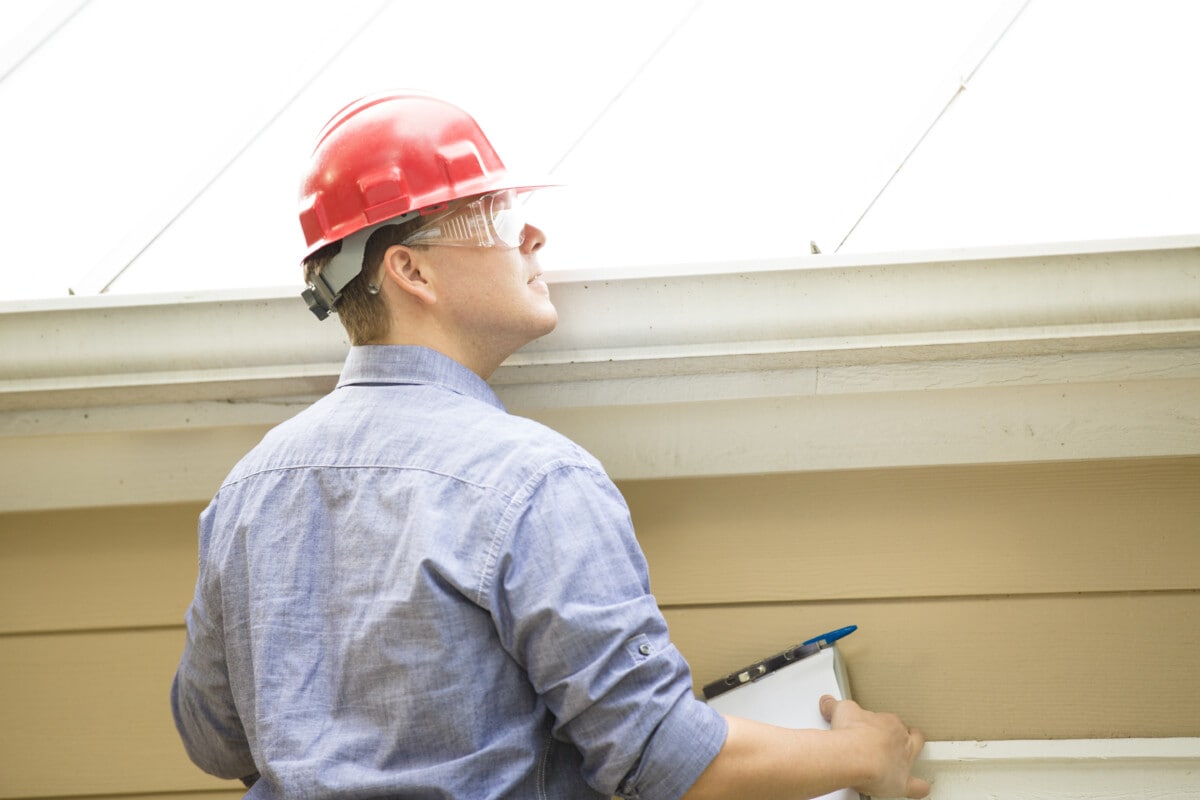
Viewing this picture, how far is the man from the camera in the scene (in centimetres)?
94

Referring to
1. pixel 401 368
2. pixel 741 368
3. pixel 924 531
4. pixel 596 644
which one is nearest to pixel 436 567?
pixel 596 644

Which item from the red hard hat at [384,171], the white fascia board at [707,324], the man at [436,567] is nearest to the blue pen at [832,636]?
the man at [436,567]

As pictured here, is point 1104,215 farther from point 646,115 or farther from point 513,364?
point 513,364

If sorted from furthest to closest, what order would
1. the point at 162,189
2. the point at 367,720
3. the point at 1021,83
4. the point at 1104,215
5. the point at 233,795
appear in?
the point at 233,795 → the point at 162,189 → the point at 1021,83 → the point at 1104,215 → the point at 367,720

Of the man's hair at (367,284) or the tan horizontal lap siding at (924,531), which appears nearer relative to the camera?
the man's hair at (367,284)

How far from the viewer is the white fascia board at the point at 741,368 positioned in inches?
44.1

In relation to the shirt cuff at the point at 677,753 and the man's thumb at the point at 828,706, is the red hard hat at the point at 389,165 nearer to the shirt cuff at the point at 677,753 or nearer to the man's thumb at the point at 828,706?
the shirt cuff at the point at 677,753

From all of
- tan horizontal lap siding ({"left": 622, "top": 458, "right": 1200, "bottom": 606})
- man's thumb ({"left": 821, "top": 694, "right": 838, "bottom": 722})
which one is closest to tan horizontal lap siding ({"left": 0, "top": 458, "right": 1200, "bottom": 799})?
tan horizontal lap siding ({"left": 622, "top": 458, "right": 1200, "bottom": 606})

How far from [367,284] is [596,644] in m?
0.49

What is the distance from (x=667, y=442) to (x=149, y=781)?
964mm

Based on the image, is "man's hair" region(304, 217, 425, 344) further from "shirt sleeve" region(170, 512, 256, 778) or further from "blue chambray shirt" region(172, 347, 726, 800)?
"shirt sleeve" region(170, 512, 256, 778)

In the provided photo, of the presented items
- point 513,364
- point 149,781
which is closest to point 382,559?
point 513,364

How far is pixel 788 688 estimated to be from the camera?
1.34 m

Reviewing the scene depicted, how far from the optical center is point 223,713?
1.20 m
